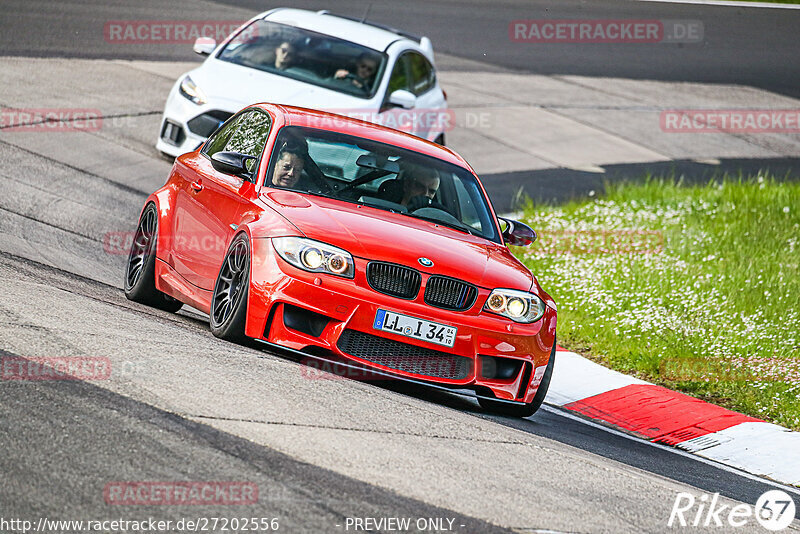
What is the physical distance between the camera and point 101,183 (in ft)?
41.6

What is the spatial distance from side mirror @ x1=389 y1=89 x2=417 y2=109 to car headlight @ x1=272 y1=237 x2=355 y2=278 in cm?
752

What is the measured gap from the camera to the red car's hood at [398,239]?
23.5 feet

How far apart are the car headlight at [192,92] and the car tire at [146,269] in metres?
4.59

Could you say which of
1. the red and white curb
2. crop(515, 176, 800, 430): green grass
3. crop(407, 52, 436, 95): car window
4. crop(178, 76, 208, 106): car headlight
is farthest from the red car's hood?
crop(407, 52, 436, 95): car window

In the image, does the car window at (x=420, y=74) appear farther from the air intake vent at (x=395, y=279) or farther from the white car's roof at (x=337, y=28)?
the air intake vent at (x=395, y=279)

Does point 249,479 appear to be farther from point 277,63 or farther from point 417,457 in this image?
point 277,63

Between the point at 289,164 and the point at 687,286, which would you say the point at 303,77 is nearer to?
the point at 687,286

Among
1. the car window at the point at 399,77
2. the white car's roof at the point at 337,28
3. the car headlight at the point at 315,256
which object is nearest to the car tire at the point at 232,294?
the car headlight at the point at 315,256

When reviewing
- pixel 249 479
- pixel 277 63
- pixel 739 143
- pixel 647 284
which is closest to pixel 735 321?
pixel 647 284

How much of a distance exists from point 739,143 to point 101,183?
13592mm

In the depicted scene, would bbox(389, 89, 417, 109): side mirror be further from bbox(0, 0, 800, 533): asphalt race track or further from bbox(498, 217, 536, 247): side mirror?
bbox(498, 217, 536, 247): side mirror

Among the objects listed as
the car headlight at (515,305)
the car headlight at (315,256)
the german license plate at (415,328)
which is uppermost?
the car headlight at (315,256)

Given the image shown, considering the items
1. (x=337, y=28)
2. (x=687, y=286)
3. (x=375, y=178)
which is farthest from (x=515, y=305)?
(x=337, y=28)

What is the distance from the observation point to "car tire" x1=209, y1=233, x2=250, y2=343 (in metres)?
7.17
